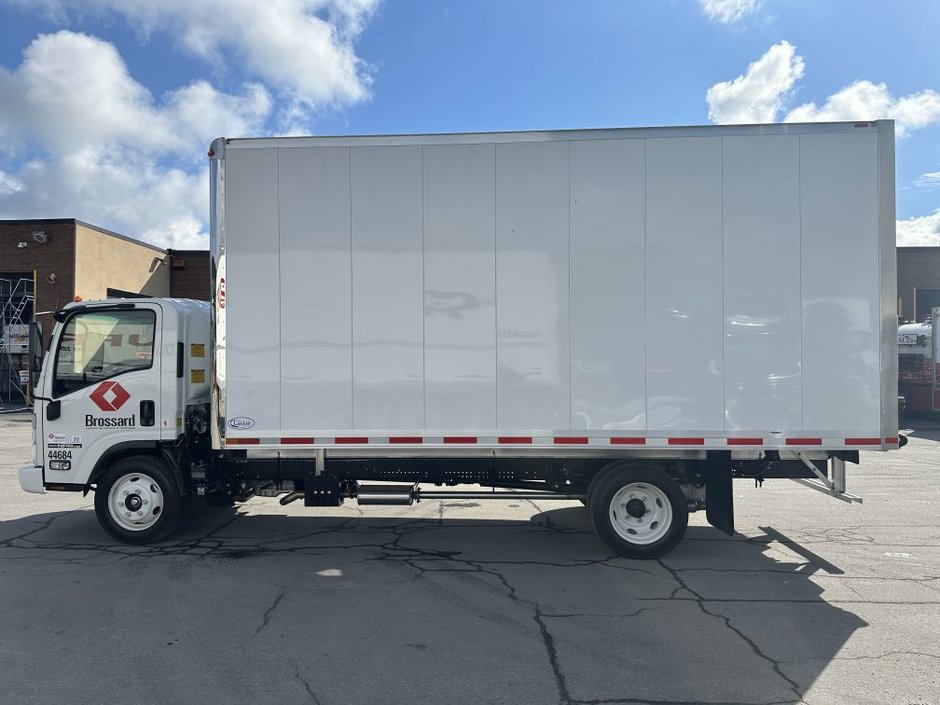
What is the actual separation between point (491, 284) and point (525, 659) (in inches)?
118

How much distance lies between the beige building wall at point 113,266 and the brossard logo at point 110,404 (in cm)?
1889

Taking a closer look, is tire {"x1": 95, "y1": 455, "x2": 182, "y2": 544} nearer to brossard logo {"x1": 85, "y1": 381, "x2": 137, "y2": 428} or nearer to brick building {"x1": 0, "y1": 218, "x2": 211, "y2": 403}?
brossard logo {"x1": 85, "y1": 381, "x2": 137, "y2": 428}

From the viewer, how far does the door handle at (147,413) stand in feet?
19.8

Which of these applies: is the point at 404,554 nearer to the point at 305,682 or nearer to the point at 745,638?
the point at 305,682

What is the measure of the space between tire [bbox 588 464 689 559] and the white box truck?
2cm

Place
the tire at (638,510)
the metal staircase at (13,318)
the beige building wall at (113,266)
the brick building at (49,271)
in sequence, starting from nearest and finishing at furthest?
the tire at (638,510)
the brick building at (49,271)
the metal staircase at (13,318)
the beige building wall at (113,266)

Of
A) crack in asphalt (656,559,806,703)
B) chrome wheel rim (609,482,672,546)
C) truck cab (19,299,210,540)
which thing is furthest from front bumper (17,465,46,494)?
crack in asphalt (656,559,806,703)

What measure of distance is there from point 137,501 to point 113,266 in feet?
73.6

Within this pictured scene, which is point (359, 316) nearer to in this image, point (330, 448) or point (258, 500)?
point (330, 448)

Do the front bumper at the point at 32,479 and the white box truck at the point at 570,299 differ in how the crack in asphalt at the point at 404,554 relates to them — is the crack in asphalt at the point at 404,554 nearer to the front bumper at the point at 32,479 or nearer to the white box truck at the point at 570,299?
the front bumper at the point at 32,479

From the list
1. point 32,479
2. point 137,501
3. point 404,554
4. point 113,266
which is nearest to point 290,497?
point 404,554

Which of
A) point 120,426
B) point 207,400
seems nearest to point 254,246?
point 207,400

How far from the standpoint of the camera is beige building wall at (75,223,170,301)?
23.4 metres

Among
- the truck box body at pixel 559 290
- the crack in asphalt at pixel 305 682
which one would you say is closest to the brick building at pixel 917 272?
the truck box body at pixel 559 290
